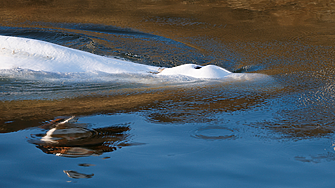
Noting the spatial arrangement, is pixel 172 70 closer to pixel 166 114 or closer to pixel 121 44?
pixel 166 114

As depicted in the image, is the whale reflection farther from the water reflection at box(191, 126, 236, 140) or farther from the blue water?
the water reflection at box(191, 126, 236, 140)

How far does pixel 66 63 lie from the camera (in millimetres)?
2582

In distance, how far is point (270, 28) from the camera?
12.5ft

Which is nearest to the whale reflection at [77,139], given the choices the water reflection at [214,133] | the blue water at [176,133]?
the blue water at [176,133]

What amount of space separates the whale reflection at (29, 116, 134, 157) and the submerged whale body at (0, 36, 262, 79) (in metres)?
1.03

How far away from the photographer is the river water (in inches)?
41.9

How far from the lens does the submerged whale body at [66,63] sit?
2.43 metres

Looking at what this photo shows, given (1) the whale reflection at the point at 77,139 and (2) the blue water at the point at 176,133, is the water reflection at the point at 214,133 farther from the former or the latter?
(1) the whale reflection at the point at 77,139

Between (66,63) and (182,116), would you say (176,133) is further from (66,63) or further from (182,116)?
(66,63)

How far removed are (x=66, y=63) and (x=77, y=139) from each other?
1.37 meters

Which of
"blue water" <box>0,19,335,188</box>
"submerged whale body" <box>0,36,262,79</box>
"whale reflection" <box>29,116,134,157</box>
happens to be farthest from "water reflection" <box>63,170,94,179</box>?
"submerged whale body" <box>0,36,262,79</box>

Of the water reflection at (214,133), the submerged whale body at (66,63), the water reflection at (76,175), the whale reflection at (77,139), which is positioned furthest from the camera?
the submerged whale body at (66,63)

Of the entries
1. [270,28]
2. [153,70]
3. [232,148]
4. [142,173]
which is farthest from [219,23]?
[142,173]

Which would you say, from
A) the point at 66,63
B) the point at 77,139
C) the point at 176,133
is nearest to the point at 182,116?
the point at 176,133
